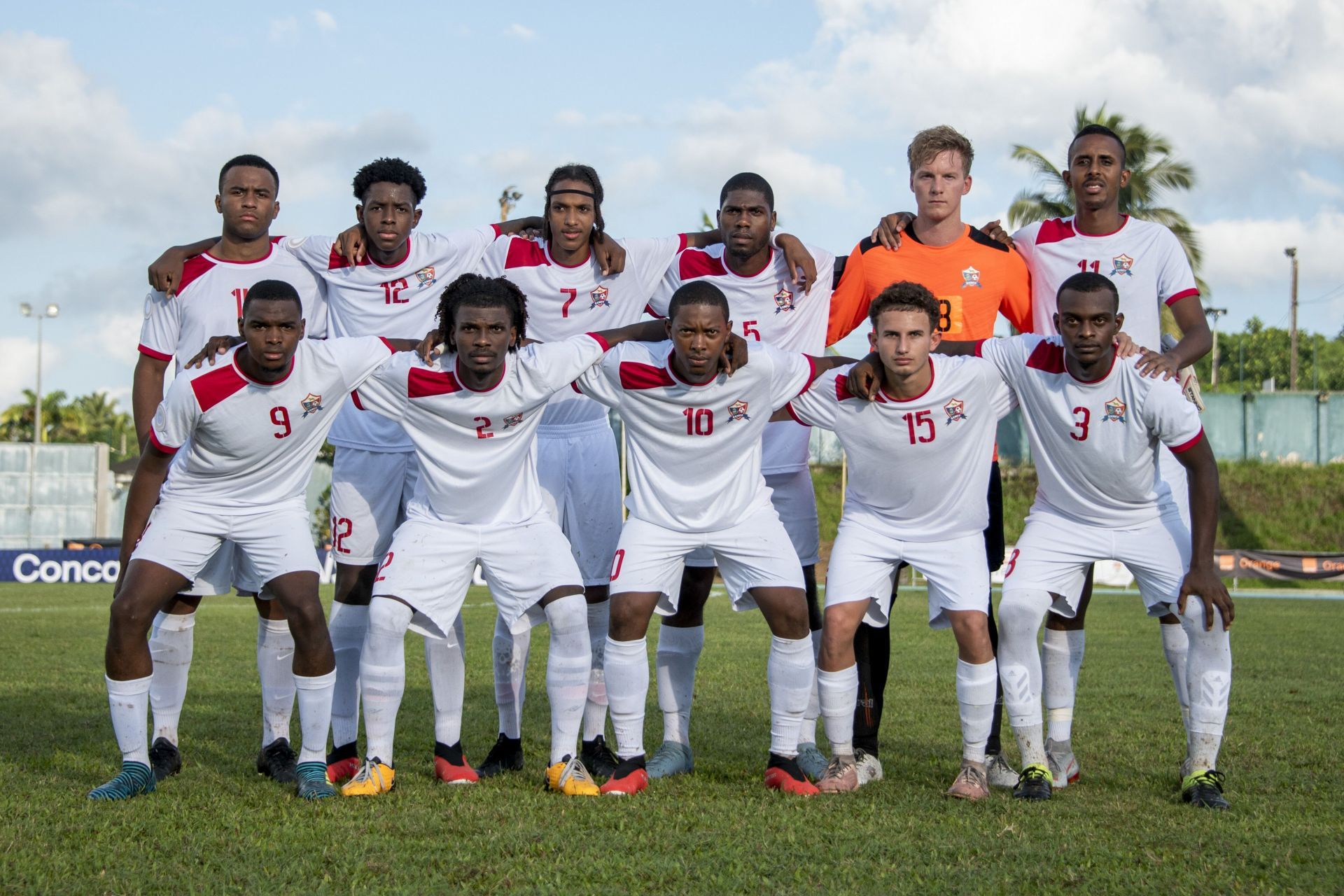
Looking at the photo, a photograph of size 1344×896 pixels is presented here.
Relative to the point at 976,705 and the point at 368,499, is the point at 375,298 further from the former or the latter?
the point at 976,705

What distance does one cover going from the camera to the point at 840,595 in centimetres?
586

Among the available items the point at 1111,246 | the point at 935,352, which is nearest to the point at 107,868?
the point at 935,352

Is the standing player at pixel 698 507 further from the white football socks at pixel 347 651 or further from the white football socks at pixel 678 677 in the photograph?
the white football socks at pixel 347 651

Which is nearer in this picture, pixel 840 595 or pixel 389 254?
pixel 840 595

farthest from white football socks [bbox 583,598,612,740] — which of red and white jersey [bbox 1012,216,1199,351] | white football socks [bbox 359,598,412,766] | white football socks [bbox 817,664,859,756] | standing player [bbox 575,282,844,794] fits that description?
red and white jersey [bbox 1012,216,1199,351]

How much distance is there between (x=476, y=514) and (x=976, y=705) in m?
2.47

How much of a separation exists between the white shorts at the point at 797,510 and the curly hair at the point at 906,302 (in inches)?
41.9

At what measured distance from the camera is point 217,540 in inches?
231

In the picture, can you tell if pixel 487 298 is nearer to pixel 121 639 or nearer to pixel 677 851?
pixel 121 639

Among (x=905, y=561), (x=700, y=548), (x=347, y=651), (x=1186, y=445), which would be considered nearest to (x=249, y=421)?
(x=347, y=651)

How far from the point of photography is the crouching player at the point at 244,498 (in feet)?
18.5

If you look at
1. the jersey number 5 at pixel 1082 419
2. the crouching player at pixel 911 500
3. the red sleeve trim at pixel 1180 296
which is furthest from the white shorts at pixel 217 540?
the red sleeve trim at pixel 1180 296

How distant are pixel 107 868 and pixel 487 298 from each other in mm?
2776

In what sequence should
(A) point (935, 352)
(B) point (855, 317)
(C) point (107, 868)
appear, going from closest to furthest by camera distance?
(C) point (107, 868) < (A) point (935, 352) < (B) point (855, 317)
